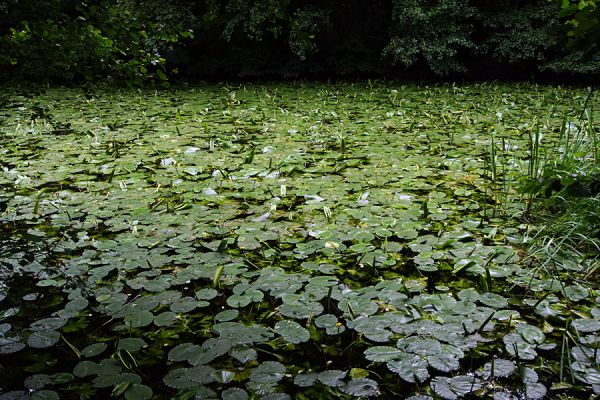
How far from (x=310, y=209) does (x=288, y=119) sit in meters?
2.54

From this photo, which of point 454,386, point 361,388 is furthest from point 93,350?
point 454,386

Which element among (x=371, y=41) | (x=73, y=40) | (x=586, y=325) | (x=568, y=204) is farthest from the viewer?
(x=371, y=41)

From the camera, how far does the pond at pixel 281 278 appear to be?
1.23 meters

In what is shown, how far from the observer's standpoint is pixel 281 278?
1.70m

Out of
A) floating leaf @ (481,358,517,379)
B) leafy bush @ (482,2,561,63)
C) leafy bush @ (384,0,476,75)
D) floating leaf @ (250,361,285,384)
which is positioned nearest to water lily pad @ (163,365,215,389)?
floating leaf @ (250,361,285,384)

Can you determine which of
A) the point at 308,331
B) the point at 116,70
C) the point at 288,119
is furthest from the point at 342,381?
the point at 288,119

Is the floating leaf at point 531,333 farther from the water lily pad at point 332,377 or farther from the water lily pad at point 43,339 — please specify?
the water lily pad at point 43,339

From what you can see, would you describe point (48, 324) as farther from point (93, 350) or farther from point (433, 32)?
point (433, 32)

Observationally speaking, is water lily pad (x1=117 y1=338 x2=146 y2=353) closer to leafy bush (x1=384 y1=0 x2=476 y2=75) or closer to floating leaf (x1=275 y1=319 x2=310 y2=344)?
floating leaf (x1=275 y1=319 x2=310 y2=344)

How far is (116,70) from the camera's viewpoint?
1953 millimetres

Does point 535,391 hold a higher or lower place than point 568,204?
lower

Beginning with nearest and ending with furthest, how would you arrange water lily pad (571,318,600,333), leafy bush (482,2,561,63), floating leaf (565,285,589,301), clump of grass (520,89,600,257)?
water lily pad (571,318,600,333), floating leaf (565,285,589,301), clump of grass (520,89,600,257), leafy bush (482,2,561,63)

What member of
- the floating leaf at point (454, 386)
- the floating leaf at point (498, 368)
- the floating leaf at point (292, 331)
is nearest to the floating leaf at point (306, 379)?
the floating leaf at point (292, 331)

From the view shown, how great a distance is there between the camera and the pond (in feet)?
4.03
